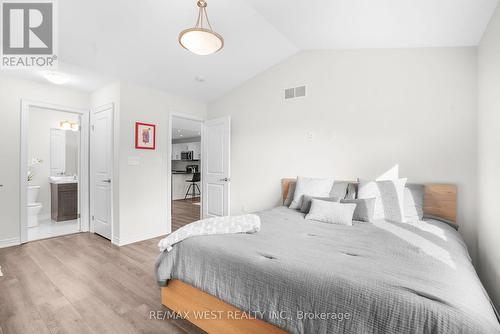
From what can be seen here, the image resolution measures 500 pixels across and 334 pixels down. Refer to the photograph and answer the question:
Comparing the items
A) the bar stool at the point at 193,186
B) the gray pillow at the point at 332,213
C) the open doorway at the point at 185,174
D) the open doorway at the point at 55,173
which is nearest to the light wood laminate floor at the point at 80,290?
the open doorway at the point at 55,173

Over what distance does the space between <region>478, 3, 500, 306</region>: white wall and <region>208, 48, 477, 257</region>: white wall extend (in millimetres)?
186

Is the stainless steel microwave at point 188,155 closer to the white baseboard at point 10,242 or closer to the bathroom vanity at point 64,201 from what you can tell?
the bathroom vanity at point 64,201

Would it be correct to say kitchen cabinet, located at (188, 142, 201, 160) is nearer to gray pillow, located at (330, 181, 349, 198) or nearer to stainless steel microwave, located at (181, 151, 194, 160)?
stainless steel microwave, located at (181, 151, 194, 160)

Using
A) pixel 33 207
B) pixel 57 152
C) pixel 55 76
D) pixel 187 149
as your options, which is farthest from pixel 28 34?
pixel 187 149

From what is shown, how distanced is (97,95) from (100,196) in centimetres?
168

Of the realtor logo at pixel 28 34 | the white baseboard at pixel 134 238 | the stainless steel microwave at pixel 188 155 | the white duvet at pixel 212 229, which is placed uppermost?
the realtor logo at pixel 28 34

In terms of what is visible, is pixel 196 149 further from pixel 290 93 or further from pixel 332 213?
pixel 332 213

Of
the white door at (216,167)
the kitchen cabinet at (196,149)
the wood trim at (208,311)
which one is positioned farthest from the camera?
the kitchen cabinet at (196,149)

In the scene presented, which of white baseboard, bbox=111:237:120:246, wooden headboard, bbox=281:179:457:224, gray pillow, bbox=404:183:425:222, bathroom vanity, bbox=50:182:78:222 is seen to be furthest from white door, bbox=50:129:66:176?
wooden headboard, bbox=281:179:457:224

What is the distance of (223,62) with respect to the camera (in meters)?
3.53

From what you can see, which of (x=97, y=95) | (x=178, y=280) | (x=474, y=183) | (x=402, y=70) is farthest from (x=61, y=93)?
(x=474, y=183)

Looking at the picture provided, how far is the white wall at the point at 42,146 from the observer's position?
4.91 meters

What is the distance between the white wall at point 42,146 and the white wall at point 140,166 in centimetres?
194

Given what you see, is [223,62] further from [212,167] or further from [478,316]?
[478,316]
